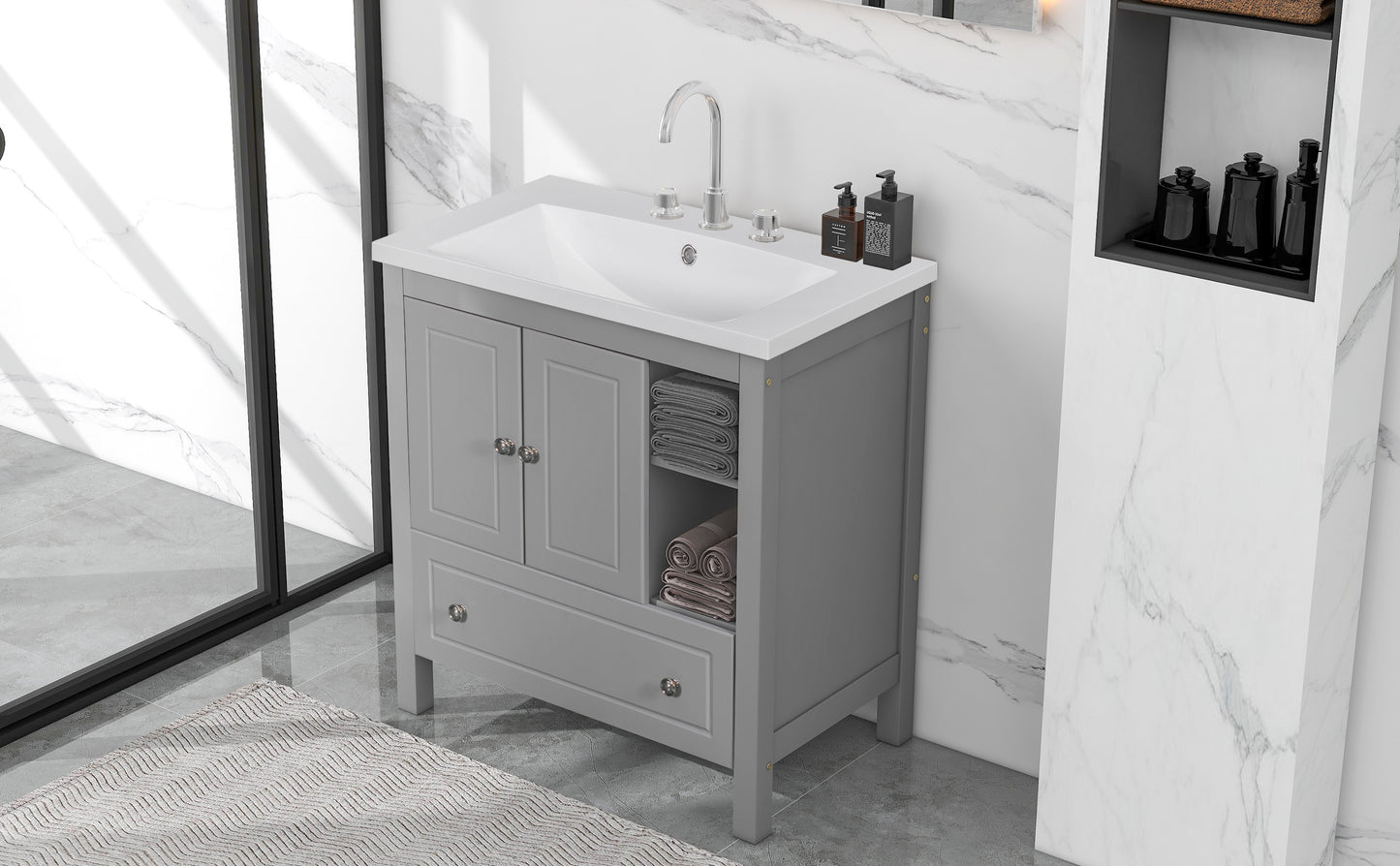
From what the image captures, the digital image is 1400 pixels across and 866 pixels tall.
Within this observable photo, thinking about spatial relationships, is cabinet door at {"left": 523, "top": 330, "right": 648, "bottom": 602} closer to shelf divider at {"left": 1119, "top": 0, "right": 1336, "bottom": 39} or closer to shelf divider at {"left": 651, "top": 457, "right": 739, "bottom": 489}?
shelf divider at {"left": 651, "top": 457, "right": 739, "bottom": 489}

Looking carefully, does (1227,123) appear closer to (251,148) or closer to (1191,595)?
(1191,595)

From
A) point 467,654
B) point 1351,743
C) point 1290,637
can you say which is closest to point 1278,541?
point 1290,637

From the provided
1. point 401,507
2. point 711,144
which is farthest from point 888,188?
point 401,507

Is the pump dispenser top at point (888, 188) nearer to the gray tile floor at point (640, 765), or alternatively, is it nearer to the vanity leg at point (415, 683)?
the gray tile floor at point (640, 765)

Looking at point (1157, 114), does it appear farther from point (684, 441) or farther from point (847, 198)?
point (684, 441)

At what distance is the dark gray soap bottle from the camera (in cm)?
292

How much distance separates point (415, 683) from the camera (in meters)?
3.38

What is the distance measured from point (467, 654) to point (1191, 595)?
1.36 m

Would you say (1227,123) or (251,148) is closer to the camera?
(1227,123)

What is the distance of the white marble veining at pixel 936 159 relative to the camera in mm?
2885

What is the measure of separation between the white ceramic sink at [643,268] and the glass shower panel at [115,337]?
0.61m

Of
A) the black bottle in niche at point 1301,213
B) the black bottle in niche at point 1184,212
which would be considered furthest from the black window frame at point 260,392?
the black bottle in niche at point 1301,213

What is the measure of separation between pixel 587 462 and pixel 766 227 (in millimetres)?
527

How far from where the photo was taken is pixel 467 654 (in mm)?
3273
